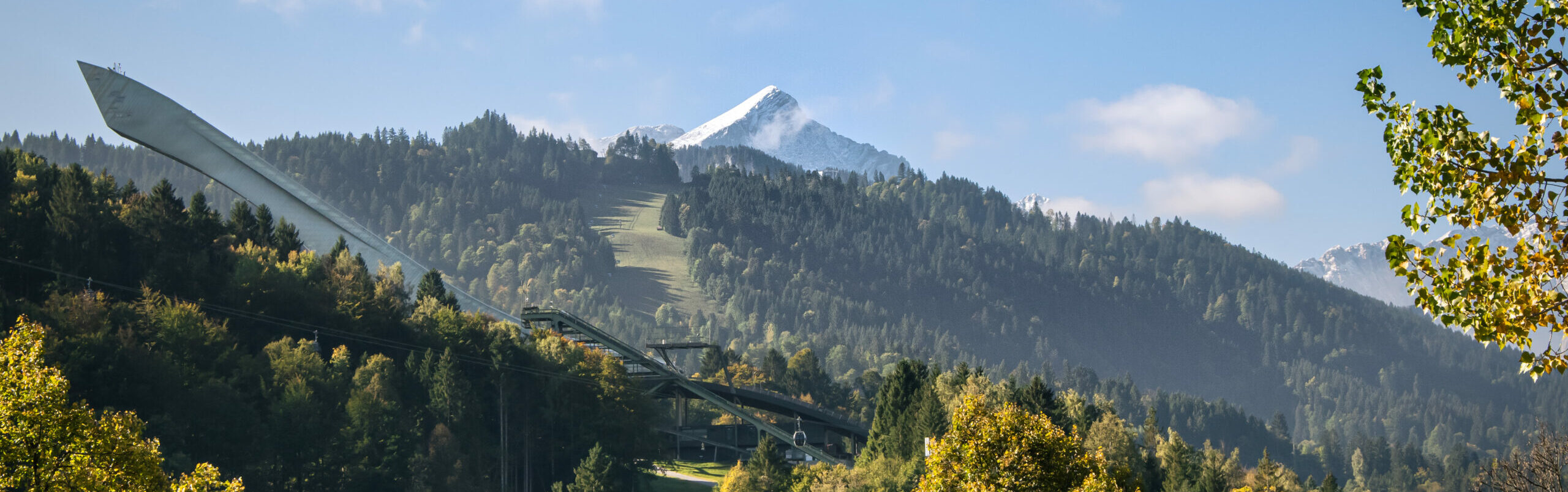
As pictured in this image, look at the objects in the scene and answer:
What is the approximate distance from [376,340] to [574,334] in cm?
2419

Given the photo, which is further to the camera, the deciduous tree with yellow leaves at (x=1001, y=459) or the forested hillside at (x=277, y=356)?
the forested hillside at (x=277, y=356)

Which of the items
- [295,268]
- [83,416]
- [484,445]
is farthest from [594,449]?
[83,416]

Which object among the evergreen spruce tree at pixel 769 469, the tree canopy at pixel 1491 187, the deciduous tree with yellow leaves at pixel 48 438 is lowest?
the evergreen spruce tree at pixel 769 469

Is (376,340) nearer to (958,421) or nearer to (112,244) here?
(112,244)

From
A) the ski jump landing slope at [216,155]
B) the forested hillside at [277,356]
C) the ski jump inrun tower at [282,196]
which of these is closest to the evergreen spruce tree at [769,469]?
the ski jump inrun tower at [282,196]

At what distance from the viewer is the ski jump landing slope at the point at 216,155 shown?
10338 centimetres

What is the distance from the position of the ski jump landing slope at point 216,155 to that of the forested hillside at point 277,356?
1335 centimetres

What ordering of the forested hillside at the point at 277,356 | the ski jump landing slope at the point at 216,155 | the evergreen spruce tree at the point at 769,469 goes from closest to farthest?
the forested hillside at the point at 277,356 < the evergreen spruce tree at the point at 769,469 < the ski jump landing slope at the point at 216,155

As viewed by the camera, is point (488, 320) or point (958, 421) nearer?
point (958, 421)

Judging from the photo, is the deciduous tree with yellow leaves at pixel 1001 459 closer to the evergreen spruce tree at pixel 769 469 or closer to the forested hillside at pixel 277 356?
the forested hillside at pixel 277 356

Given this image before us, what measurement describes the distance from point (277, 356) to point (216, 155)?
4048 cm

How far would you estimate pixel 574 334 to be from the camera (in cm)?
11638

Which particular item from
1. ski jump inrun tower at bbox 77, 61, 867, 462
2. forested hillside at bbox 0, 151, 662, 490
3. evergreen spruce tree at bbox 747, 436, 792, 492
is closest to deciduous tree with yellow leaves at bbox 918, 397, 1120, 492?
forested hillside at bbox 0, 151, 662, 490

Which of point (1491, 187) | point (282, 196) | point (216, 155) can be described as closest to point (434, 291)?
point (282, 196)
